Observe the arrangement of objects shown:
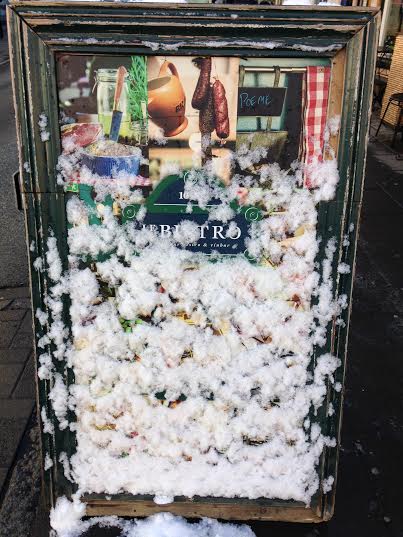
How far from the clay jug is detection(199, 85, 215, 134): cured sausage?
53 mm

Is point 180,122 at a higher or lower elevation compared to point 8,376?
higher

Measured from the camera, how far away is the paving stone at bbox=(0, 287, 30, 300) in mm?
4566

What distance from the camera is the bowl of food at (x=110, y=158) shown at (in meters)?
1.93

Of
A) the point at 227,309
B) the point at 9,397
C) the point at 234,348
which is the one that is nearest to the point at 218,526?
the point at 234,348

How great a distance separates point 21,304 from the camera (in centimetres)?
445

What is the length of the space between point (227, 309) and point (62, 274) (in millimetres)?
624

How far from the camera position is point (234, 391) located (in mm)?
2236

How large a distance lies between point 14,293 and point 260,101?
10.9 feet

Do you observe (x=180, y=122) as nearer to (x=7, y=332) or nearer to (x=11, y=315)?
(x=7, y=332)

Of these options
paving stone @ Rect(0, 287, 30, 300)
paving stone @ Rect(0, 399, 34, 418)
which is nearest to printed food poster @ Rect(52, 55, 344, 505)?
paving stone @ Rect(0, 399, 34, 418)

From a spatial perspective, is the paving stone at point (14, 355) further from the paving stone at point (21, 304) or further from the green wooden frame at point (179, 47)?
the green wooden frame at point (179, 47)

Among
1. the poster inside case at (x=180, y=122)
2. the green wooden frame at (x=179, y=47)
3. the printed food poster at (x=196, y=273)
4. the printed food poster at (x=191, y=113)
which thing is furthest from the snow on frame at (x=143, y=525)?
the printed food poster at (x=191, y=113)

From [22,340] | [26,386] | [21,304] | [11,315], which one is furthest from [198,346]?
[21,304]

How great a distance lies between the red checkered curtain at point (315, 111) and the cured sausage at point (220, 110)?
0.87ft
